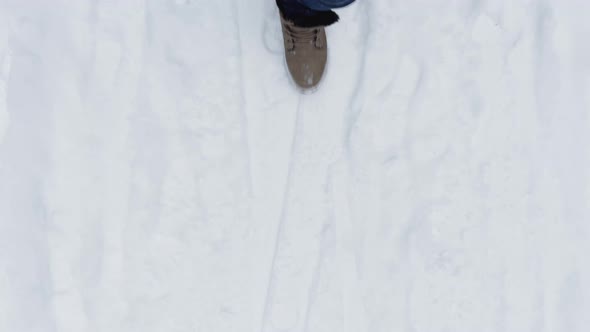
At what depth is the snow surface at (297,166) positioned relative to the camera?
57.5 inches

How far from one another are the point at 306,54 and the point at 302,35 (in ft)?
0.18

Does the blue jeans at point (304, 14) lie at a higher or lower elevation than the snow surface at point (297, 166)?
higher

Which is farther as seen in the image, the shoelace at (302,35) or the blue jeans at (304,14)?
the shoelace at (302,35)

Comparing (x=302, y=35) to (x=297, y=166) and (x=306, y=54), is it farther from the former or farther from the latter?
(x=297, y=166)

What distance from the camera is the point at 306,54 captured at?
1.54 m

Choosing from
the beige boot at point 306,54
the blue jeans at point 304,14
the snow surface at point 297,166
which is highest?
the blue jeans at point 304,14

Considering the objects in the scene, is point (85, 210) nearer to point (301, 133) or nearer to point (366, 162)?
point (301, 133)

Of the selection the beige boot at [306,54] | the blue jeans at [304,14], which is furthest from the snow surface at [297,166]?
the blue jeans at [304,14]

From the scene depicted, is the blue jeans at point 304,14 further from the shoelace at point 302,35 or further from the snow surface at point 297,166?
the snow surface at point 297,166

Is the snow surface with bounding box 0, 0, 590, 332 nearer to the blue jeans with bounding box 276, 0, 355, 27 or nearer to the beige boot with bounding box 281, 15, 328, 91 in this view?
the beige boot with bounding box 281, 15, 328, 91

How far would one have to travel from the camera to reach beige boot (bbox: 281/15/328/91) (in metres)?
1.51

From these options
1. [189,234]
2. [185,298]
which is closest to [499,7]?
[189,234]

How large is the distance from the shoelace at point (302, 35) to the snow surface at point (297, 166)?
0.30 ft

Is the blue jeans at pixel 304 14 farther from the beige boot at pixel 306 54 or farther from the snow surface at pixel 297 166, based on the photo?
the snow surface at pixel 297 166
